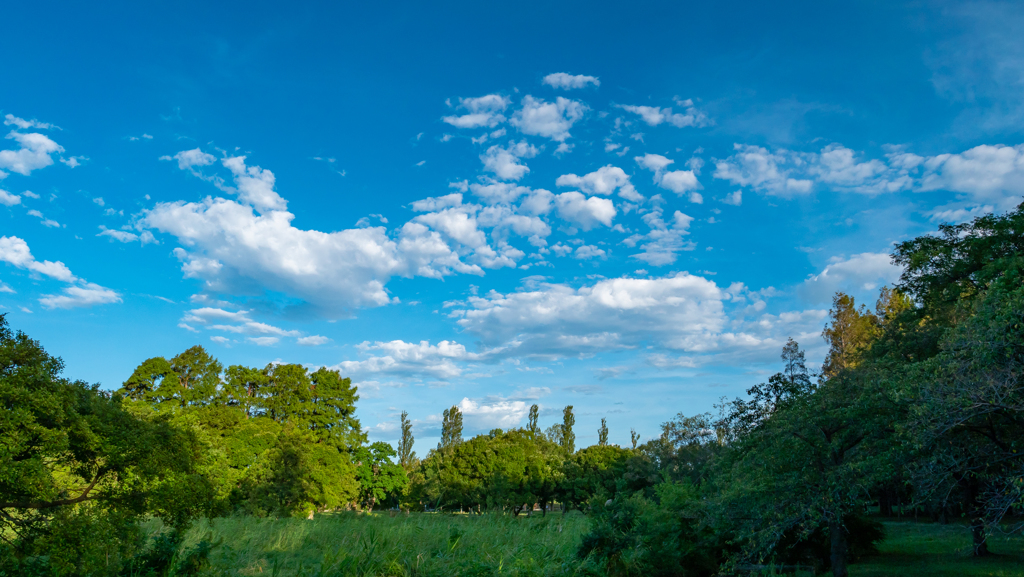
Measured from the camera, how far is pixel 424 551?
11727 mm

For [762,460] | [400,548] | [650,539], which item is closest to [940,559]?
[762,460]

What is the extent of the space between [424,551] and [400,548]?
57 centimetres

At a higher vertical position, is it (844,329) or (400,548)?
(844,329)

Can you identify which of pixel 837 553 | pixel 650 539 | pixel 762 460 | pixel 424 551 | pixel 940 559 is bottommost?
pixel 940 559

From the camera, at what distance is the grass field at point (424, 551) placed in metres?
10.4

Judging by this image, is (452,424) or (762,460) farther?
(452,424)

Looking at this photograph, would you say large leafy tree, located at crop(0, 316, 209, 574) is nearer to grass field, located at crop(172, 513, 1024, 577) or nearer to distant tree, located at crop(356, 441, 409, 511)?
grass field, located at crop(172, 513, 1024, 577)

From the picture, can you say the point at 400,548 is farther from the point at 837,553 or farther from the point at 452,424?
the point at 452,424

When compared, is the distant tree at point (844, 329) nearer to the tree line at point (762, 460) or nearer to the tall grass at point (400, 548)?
the tree line at point (762, 460)

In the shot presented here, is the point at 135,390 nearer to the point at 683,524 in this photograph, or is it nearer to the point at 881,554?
the point at 683,524

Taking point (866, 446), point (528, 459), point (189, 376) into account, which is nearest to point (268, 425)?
point (189, 376)

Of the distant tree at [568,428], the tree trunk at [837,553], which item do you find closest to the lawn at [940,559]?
the tree trunk at [837,553]

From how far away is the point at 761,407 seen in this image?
1845 cm

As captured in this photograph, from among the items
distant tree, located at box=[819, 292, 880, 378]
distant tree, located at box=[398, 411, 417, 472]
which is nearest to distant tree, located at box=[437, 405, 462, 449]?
distant tree, located at box=[398, 411, 417, 472]
